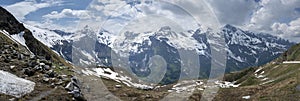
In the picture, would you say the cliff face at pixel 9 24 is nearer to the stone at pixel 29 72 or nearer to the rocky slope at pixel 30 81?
the rocky slope at pixel 30 81

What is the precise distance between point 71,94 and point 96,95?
14.7 meters

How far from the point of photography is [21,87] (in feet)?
138

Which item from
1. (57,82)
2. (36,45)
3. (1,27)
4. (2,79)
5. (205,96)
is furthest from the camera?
(36,45)

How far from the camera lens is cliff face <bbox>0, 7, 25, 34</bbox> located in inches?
5541

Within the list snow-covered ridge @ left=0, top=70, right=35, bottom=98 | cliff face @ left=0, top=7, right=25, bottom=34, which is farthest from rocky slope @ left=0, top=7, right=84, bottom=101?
cliff face @ left=0, top=7, right=25, bottom=34

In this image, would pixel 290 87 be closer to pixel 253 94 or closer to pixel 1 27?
pixel 253 94

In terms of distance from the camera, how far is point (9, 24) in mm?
146625

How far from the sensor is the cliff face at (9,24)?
140750mm

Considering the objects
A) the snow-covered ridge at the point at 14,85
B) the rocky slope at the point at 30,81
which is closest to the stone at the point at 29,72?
the rocky slope at the point at 30,81

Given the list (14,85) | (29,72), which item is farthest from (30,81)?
(14,85)

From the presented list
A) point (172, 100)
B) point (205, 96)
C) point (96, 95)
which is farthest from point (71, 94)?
point (205, 96)

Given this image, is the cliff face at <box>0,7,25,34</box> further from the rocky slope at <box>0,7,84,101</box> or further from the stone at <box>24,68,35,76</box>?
the stone at <box>24,68,35,76</box>

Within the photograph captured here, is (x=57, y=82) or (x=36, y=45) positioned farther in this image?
(x=36, y=45)

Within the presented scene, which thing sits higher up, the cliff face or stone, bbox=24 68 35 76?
the cliff face
